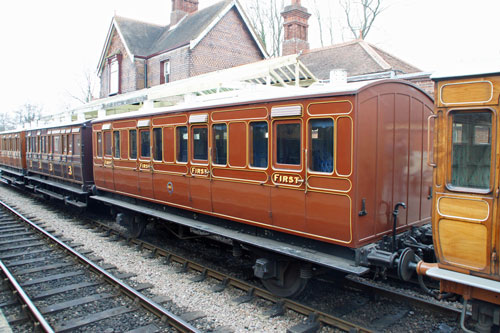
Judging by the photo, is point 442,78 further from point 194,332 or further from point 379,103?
point 194,332

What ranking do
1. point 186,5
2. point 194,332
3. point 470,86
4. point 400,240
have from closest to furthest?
point 470,86 → point 194,332 → point 400,240 → point 186,5

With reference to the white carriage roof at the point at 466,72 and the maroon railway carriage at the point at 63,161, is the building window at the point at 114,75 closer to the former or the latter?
the maroon railway carriage at the point at 63,161

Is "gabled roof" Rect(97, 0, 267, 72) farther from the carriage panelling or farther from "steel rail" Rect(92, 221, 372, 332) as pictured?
the carriage panelling

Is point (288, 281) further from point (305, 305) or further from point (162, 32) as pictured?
point (162, 32)

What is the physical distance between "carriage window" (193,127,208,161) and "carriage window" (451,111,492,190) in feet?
13.7

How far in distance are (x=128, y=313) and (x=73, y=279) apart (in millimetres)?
2067

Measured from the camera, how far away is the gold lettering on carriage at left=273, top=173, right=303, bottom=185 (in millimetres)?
5434

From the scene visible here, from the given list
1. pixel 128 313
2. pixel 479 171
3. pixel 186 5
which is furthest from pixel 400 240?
pixel 186 5

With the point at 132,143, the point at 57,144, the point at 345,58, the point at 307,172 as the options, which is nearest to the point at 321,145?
the point at 307,172

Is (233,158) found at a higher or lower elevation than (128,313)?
higher

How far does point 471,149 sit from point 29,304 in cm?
624

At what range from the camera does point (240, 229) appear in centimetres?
668

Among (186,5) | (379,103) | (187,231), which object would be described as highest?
(186,5)

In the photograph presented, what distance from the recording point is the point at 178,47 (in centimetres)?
2358
